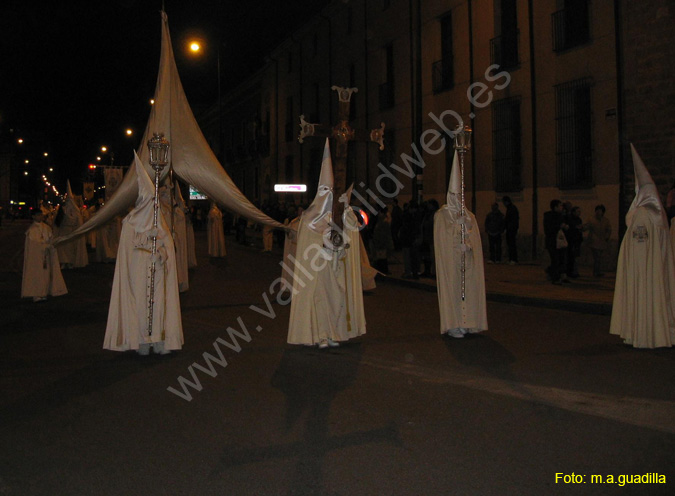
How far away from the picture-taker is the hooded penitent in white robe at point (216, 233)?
23453 millimetres

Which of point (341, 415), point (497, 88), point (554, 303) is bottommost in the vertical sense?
point (341, 415)

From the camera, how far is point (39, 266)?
12.6 m

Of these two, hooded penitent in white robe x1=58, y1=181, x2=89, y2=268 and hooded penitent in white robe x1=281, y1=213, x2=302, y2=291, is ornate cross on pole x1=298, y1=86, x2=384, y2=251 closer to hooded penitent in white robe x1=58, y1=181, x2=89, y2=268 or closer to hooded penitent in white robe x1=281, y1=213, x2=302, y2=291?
hooded penitent in white robe x1=281, y1=213, x2=302, y2=291

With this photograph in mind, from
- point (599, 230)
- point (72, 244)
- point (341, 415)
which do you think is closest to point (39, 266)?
point (72, 244)

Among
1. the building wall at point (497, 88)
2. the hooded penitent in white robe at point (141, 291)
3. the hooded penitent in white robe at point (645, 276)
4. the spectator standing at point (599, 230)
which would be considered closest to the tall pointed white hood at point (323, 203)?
the hooded penitent in white robe at point (141, 291)

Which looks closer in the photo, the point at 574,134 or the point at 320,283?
the point at 320,283

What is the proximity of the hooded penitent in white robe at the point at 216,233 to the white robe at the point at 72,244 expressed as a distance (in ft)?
15.8

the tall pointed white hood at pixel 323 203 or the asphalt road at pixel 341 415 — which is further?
the tall pointed white hood at pixel 323 203

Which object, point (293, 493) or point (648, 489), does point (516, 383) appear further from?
point (293, 493)

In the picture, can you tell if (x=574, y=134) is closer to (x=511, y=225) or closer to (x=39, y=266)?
(x=511, y=225)

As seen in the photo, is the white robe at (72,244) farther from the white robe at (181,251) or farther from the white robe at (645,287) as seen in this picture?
the white robe at (645,287)

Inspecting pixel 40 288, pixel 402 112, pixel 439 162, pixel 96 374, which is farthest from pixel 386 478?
pixel 402 112

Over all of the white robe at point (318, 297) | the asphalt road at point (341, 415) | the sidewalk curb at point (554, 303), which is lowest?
the asphalt road at point (341, 415)

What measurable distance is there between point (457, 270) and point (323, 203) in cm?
217
